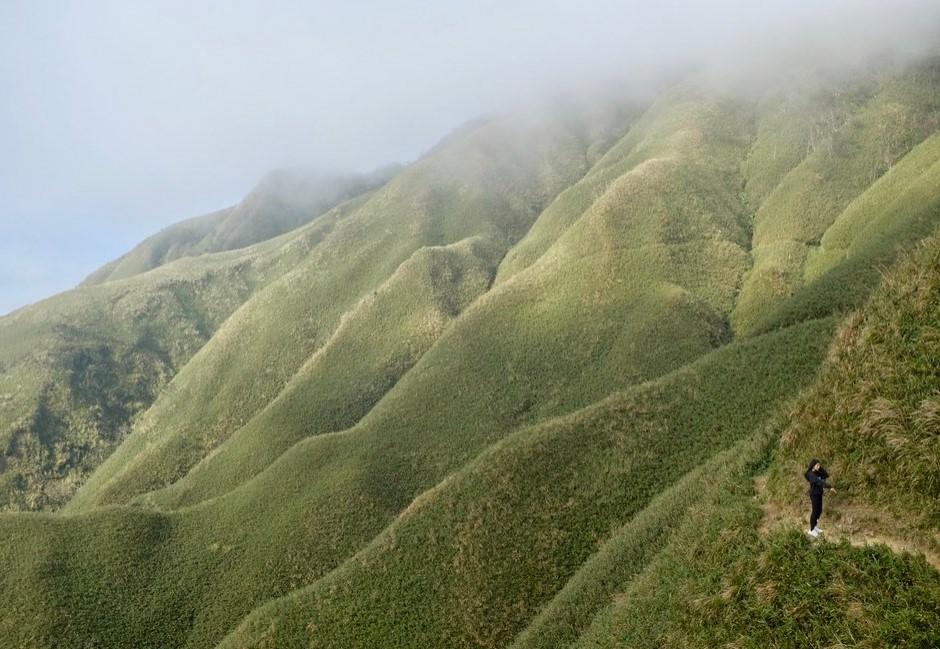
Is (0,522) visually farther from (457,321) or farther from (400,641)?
(457,321)

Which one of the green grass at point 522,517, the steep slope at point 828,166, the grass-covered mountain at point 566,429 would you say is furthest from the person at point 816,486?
the steep slope at point 828,166

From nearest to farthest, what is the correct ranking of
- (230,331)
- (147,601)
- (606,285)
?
(147,601)
(606,285)
(230,331)

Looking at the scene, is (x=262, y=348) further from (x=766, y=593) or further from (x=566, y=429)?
(x=766, y=593)

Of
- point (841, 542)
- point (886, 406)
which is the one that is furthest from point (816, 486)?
Answer: point (886, 406)

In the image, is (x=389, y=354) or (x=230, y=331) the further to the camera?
(x=230, y=331)

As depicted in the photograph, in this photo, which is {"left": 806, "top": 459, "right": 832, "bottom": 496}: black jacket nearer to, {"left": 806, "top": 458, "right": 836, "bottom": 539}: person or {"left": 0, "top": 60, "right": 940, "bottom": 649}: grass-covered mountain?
{"left": 806, "top": 458, "right": 836, "bottom": 539}: person

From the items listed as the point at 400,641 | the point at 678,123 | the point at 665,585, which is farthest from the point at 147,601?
the point at 678,123

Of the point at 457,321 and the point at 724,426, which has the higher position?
the point at 457,321

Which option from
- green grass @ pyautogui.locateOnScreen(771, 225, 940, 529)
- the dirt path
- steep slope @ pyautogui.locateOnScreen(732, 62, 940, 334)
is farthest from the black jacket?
steep slope @ pyautogui.locateOnScreen(732, 62, 940, 334)
